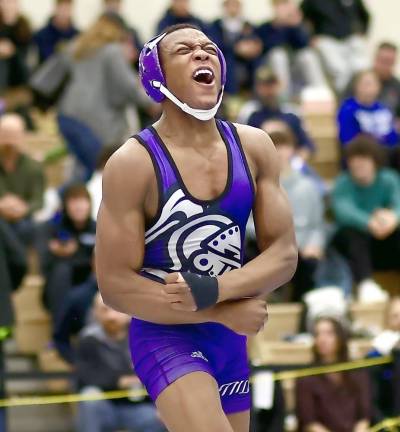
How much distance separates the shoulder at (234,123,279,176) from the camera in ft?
17.3

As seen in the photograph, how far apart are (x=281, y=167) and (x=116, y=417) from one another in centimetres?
249

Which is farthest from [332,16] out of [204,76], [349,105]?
[204,76]

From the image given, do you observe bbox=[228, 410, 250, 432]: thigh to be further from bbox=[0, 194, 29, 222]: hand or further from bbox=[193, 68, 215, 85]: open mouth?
bbox=[0, 194, 29, 222]: hand

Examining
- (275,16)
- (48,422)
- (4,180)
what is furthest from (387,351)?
(275,16)

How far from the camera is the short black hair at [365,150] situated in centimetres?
1031

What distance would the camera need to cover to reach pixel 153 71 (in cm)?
520

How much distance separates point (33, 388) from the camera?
31.2 ft

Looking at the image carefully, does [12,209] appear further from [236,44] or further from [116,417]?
[236,44]

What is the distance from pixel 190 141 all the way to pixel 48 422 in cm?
444

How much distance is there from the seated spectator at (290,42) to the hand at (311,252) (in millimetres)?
3549

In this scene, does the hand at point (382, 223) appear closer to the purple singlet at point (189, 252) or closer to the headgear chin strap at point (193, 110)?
the purple singlet at point (189, 252)

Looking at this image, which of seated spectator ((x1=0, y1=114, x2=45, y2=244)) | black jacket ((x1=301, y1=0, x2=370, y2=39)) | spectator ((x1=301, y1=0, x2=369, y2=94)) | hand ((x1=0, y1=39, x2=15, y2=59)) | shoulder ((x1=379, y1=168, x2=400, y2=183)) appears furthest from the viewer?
black jacket ((x1=301, y1=0, x2=370, y2=39))

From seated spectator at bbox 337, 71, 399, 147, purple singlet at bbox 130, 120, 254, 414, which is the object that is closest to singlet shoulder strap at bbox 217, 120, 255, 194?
purple singlet at bbox 130, 120, 254, 414

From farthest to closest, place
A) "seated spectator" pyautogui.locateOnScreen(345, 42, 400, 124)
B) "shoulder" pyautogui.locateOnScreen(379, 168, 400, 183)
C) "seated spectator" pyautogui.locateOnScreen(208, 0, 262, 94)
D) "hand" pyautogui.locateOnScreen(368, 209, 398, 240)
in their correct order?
"seated spectator" pyautogui.locateOnScreen(208, 0, 262, 94), "seated spectator" pyautogui.locateOnScreen(345, 42, 400, 124), "shoulder" pyautogui.locateOnScreen(379, 168, 400, 183), "hand" pyautogui.locateOnScreen(368, 209, 398, 240)
